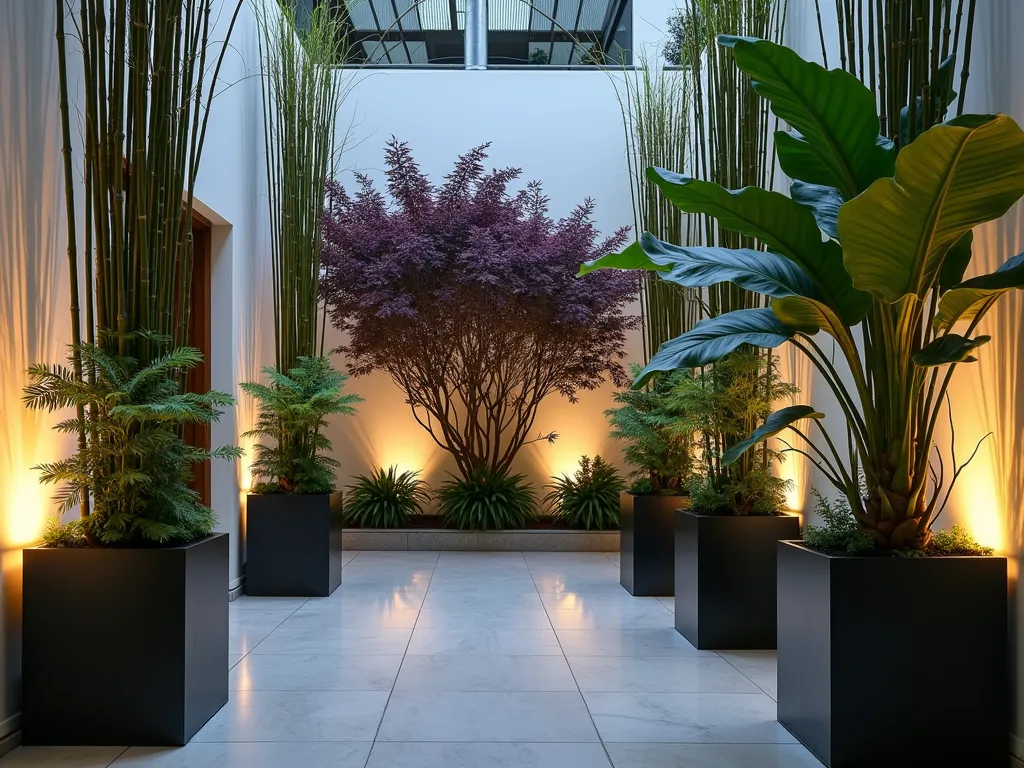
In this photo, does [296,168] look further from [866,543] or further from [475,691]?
[866,543]

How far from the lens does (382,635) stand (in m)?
4.24

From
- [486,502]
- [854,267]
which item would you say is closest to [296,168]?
[486,502]

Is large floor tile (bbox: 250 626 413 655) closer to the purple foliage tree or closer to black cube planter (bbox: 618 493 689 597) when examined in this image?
black cube planter (bbox: 618 493 689 597)

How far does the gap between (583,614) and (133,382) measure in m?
2.89

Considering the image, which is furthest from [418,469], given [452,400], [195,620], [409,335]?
[195,620]

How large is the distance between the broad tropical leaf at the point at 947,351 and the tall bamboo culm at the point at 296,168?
4.21 m

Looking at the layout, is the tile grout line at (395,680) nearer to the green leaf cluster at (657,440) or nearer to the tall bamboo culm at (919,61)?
the green leaf cluster at (657,440)

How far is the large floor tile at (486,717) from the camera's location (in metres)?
2.82

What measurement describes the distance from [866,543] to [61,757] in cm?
249

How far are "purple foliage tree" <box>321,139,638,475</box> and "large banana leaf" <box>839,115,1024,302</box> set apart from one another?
14.7 ft

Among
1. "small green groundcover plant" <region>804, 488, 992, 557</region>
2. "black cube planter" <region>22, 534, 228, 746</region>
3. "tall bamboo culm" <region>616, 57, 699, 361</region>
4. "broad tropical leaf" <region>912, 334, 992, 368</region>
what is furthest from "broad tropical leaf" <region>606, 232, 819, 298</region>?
"tall bamboo culm" <region>616, 57, 699, 361</region>

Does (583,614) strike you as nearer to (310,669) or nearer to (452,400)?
(310,669)

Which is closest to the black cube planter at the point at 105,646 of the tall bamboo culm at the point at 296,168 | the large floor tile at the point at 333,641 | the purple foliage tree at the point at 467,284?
the large floor tile at the point at 333,641

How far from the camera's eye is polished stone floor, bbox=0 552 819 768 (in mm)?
2643
